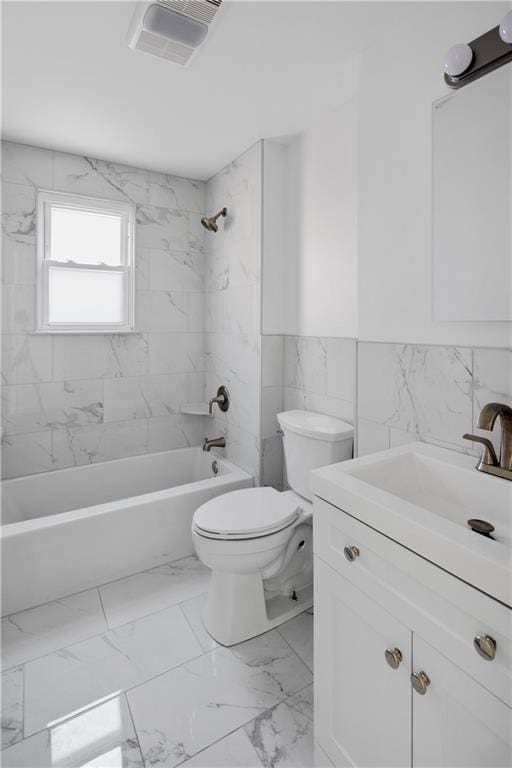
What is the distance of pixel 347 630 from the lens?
106cm

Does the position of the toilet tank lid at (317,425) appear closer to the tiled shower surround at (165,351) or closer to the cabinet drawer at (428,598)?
the tiled shower surround at (165,351)

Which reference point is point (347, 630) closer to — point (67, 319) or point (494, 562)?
point (494, 562)

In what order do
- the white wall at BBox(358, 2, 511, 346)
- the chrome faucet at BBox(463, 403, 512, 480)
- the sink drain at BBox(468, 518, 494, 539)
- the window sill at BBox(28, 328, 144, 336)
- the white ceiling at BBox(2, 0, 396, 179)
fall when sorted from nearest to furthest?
the sink drain at BBox(468, 518, 494, 539) → the chrome faucet at BBox(463, 403, 512, 480) → the white wall at BBox(358, 2, 511, 346) → the white ceiling at BBox(2, 0, 396, 179) → the window sill at BBox(28, 328, 144, 336)

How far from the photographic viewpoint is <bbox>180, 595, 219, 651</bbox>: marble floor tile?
1.76 m

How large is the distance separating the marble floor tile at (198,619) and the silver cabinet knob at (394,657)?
1.09 meters

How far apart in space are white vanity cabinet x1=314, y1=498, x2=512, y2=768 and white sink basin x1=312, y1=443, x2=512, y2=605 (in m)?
0.03

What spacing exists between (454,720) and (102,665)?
1411 mm

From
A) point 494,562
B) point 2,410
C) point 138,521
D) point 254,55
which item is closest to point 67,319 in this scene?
point 2,410

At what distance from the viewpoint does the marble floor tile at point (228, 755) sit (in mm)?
1258

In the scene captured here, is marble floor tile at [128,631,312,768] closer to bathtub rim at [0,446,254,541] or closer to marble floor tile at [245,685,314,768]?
marble floor tile at [245,685,314,768]

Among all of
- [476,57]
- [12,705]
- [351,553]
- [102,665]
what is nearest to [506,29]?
[476,57]

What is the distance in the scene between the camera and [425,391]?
1456mm

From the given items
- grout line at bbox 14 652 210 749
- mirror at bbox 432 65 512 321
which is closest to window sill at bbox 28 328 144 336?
grout line at bbox 14 652 210 749

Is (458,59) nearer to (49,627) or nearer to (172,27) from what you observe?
(172,27)
